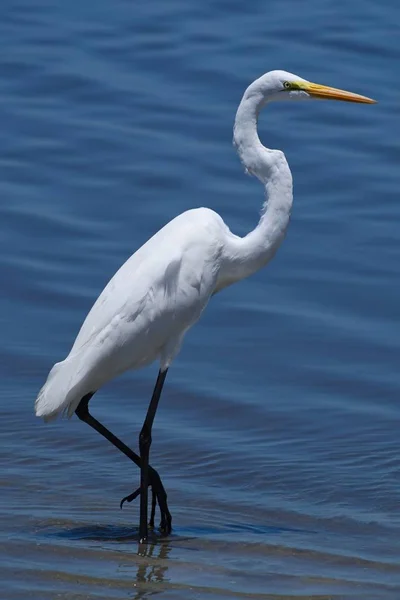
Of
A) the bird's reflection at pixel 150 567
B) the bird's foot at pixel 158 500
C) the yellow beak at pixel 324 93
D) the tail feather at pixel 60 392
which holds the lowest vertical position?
the bird's reflection at pixel 150 567

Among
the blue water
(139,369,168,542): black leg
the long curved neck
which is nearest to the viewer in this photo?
the blue water

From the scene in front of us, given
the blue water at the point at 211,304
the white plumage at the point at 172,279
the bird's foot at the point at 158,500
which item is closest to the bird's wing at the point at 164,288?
the white plumage at the point at 172,279

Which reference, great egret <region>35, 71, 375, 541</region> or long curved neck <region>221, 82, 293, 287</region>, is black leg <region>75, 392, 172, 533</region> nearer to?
great egret <region>35, 71, 375, 541</region>

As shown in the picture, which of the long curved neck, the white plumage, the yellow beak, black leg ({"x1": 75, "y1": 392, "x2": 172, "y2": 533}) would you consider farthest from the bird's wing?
the yellow beak

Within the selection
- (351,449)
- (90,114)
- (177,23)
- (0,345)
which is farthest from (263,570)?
(177,23)

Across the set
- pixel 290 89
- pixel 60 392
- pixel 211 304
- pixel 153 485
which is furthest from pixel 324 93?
pixel 211 304

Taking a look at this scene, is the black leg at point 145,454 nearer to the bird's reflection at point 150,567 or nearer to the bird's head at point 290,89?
the bird's reflection at point 150,567

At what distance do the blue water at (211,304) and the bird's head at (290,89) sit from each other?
1.82m

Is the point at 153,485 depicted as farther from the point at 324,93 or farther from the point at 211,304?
the point at 211,304

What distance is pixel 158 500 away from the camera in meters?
6.45

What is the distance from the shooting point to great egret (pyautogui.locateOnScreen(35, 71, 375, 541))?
6.36m

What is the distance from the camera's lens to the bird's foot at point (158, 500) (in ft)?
21.0

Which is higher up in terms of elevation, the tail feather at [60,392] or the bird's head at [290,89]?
the bird's head at [290,89]

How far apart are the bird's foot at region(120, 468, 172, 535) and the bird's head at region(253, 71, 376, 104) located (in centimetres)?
176
